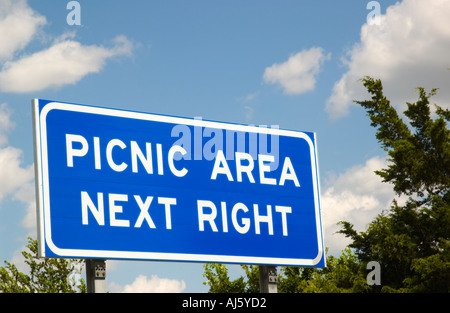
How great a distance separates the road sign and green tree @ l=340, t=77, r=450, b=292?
17.5 m

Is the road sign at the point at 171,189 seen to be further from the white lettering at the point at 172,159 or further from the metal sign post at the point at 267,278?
the metal sign post at the point at 267,278

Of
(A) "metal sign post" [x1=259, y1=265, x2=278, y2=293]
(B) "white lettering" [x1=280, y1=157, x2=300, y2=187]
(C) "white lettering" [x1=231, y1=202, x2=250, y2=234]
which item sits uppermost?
(B) "white lettering" [x1=280, y1=157, x2=300, y2=187]

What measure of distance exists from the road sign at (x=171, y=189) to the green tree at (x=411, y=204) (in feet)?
57.5

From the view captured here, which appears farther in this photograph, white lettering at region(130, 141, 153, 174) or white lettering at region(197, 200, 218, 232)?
white lettering at region(197, 200, 218, 232)

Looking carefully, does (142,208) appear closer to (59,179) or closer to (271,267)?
(59,179)

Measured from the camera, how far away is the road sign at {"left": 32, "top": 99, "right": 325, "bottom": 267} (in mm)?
7902

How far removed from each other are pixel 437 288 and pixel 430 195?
4.52 meters

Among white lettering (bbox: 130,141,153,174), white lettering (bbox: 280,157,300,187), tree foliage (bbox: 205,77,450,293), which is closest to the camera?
white lettering (bbox: 130,141,153,174)

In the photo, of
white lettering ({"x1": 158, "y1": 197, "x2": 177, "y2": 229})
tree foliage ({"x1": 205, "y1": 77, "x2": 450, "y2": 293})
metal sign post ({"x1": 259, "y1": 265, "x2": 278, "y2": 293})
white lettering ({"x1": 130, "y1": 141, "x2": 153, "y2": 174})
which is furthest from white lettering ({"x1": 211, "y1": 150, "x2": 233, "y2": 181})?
tree foliage ({"x1": 205, "y1": 77, "x2": 450, "y2": 293})

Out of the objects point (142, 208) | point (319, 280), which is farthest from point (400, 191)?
point (142, 208)

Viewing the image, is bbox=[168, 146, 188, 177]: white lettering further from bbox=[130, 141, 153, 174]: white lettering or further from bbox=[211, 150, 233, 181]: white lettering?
bbox=[211, 150, 233, 181]: white lettering

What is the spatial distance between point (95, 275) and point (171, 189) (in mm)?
1518

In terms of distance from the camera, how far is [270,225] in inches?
371

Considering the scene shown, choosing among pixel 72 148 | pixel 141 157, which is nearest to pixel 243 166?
pixel 141 157
